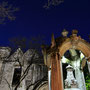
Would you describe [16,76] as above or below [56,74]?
above

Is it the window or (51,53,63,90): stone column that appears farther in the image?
the window

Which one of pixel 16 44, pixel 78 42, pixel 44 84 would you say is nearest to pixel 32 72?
pixel 44 84

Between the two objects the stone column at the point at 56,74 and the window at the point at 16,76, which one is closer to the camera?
the stone column at the point at 56,74

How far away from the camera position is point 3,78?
565 inches

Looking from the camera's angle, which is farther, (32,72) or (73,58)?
(32,72)

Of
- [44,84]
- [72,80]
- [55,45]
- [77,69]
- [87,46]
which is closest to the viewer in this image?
[55,45]

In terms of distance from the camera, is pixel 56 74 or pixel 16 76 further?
pixel 16 76

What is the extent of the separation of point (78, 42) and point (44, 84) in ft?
32.3

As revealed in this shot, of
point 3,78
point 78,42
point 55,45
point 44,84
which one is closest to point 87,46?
point 78,42

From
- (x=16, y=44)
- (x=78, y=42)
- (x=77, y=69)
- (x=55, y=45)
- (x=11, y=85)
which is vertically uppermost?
(x=16, y=44)

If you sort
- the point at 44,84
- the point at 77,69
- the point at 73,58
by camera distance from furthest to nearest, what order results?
1. the point at 44,84
2. the point at 73,58
3. the point at 77,69

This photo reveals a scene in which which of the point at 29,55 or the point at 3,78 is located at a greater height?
the point at 29,55

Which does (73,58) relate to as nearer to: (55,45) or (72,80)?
(72,80)

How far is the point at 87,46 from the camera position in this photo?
5.26 metres
